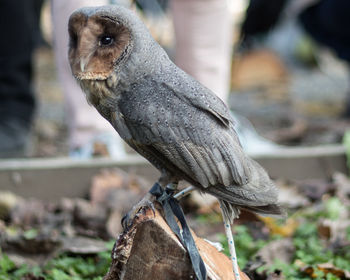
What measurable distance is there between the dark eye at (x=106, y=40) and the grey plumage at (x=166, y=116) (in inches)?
2.1

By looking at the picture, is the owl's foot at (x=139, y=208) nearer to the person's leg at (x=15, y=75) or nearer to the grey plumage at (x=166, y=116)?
the grey plumage at (x=166, y=116)

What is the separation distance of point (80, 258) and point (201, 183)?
925mm

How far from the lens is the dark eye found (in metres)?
1.55

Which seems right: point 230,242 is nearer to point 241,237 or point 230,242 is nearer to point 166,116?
point 166,116

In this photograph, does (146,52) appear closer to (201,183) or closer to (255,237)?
(201,183)

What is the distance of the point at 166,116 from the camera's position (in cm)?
156

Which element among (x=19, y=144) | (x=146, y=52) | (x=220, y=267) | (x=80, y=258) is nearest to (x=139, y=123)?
(x=146, y=52)

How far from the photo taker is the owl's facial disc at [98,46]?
1540mm

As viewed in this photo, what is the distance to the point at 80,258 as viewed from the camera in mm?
2270

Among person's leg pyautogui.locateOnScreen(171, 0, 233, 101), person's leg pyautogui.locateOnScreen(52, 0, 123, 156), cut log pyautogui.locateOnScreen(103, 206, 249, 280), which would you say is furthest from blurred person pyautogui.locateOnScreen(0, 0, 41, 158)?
cut log pyautogui.locateOnScreen(103, 206, 249, 280)

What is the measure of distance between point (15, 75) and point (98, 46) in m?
2.90

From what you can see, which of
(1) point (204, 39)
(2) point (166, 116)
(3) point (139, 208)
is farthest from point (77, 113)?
(2) point (166, 116)

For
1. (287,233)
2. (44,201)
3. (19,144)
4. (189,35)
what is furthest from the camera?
(19,144)

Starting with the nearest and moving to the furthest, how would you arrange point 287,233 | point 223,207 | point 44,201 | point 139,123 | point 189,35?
point 139,123 → point 223,207 → point 287,233 → point 44,201 → point 189,35
